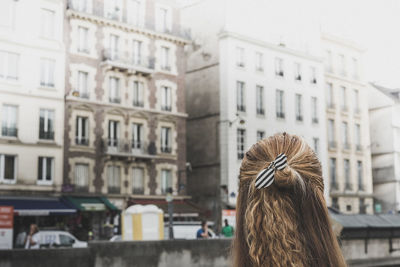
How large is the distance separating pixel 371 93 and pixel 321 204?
58.3 m

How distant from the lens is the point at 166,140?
135ft

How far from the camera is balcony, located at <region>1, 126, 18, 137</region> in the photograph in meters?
33.5

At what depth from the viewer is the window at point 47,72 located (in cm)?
3556

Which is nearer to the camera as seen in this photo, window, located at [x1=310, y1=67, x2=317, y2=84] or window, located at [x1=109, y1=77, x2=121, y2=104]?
window, located at [x1=109, y1=77, x2=121, y2=104]

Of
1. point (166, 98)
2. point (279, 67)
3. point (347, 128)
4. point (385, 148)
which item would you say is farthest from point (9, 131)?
point (385, 148)

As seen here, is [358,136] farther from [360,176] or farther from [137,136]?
[137,136]

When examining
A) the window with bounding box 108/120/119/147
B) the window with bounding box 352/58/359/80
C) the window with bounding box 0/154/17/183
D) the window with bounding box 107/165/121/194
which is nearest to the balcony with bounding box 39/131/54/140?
the window with bounding box 0/154/17/183

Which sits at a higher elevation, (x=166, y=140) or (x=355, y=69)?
(x=355, y=69)

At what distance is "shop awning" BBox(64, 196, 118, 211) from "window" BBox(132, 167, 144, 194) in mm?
2467

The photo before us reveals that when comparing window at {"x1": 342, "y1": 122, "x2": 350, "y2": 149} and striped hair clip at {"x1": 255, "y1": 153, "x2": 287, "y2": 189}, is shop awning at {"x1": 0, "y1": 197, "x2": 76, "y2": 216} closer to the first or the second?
window at {"x1": 342, "y1": 122, "x2": 350, "y2": 149}

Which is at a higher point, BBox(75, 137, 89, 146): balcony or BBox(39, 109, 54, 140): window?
BBox(39, 109, 54, 140): window

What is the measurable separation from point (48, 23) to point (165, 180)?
12.4 meters

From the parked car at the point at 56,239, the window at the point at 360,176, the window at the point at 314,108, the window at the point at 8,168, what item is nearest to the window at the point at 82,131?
the window at the point at 8,168

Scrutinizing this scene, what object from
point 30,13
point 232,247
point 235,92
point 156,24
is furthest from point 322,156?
point 232,247
